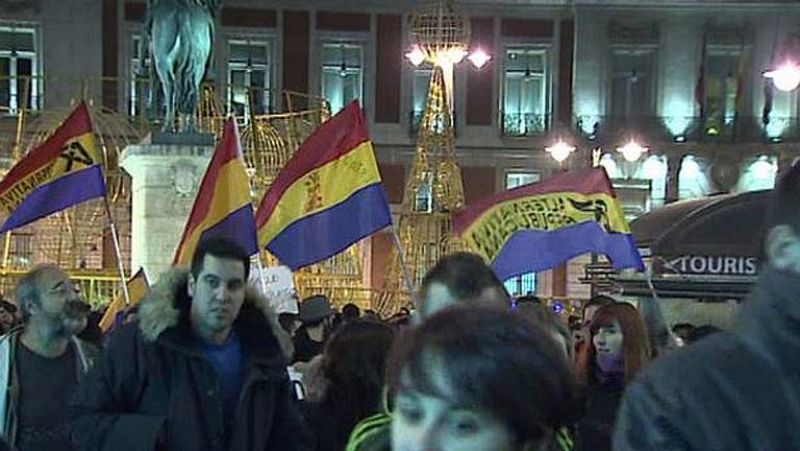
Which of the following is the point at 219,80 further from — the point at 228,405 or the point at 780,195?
the point at 780,195

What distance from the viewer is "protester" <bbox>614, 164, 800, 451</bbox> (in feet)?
5.94

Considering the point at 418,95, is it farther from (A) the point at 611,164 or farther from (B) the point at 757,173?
(B) the point at 757,173

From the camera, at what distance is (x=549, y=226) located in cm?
876

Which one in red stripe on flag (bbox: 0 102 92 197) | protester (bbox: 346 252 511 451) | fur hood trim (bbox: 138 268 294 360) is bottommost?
fur hood trim (bbox: 138 268 294 360)

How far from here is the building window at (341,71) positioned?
36312 millimetres

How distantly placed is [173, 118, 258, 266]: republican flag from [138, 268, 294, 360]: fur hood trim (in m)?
2.93

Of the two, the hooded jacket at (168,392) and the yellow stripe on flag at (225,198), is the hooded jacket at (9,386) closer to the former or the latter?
the hooded jacket at (168,392)

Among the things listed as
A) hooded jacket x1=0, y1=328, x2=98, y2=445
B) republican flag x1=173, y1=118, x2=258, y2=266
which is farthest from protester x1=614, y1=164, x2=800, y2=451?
republican flag x1=173, y1=118, x2=258, y2=266

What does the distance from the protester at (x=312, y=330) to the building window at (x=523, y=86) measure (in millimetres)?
27673

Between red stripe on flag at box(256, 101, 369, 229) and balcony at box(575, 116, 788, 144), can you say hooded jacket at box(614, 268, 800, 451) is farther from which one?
balcony at box(575, 116, 788, 144)

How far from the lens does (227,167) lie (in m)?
8.37

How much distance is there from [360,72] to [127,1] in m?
6.16

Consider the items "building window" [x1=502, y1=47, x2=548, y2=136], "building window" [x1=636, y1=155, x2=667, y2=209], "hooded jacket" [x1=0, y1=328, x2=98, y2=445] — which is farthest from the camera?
Result: "building window" [x1=502, y1=47, x2=548, y2=136]

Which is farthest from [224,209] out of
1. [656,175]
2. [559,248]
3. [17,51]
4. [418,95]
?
[656,175]
